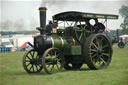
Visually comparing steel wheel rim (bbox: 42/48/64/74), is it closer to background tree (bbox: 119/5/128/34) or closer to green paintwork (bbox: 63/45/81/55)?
green paintwork (bbox: 63/45/81/55)

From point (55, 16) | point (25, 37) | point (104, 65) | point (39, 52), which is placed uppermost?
point (55, 16)

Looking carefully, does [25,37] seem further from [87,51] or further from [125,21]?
[125,21]

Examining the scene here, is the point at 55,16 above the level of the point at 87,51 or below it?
above

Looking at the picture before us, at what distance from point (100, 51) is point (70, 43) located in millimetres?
1333

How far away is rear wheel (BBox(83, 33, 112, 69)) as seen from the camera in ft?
32.8

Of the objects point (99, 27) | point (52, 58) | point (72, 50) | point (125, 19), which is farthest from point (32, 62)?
point (125, 19)

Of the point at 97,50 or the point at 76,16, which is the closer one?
the point at 97,50

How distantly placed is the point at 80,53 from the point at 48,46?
4.64 ft

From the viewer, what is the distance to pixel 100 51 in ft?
34.8

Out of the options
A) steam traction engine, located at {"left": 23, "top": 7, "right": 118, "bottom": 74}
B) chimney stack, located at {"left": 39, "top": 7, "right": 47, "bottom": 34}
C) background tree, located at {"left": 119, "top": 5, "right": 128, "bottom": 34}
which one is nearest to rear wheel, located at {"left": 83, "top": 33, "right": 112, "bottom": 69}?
steam traction engine, located at {"left": 23, "top": 7, "right": 118, "bottom": 74}

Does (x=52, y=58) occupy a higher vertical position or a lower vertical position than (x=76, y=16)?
lower

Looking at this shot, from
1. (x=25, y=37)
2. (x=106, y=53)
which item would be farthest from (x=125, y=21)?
(x=106, y=53)

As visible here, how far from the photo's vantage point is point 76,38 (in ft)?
34.1

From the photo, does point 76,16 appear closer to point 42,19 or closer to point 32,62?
point 42,19
